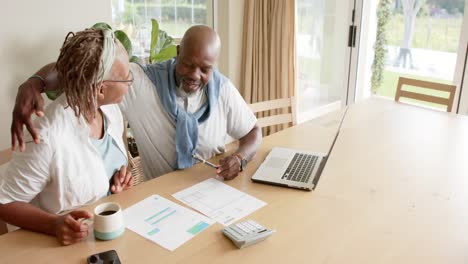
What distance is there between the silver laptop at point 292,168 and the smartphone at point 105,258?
2.12 feet

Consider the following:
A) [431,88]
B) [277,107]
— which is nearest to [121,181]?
[277,107]

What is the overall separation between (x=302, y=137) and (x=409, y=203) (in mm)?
737

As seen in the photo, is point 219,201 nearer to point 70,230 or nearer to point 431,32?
point 70,230

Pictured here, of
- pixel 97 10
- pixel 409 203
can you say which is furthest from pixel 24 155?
pixel 97 10

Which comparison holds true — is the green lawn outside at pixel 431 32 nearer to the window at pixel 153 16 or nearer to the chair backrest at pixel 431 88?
the chair backrest at pixel 431 88

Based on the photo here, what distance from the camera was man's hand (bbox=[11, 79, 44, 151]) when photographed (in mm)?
1135

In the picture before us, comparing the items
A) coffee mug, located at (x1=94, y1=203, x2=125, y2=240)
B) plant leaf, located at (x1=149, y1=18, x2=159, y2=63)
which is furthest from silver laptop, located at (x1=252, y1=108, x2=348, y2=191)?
plant leaf, located at (x1=149, y1=18, x2=159, y2=63)

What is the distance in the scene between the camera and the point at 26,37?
2307mm

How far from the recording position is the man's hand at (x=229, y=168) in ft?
5.23

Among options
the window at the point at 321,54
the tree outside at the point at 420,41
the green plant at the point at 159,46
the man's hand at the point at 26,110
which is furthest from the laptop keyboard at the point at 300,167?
the tree outside at the point at 420,41

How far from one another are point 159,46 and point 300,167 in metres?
1.61

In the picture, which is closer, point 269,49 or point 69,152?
point 69,152

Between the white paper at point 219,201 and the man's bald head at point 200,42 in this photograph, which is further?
the man's bald head at point 200,42

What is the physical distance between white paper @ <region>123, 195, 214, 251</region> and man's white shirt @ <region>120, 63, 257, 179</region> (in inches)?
15.9
